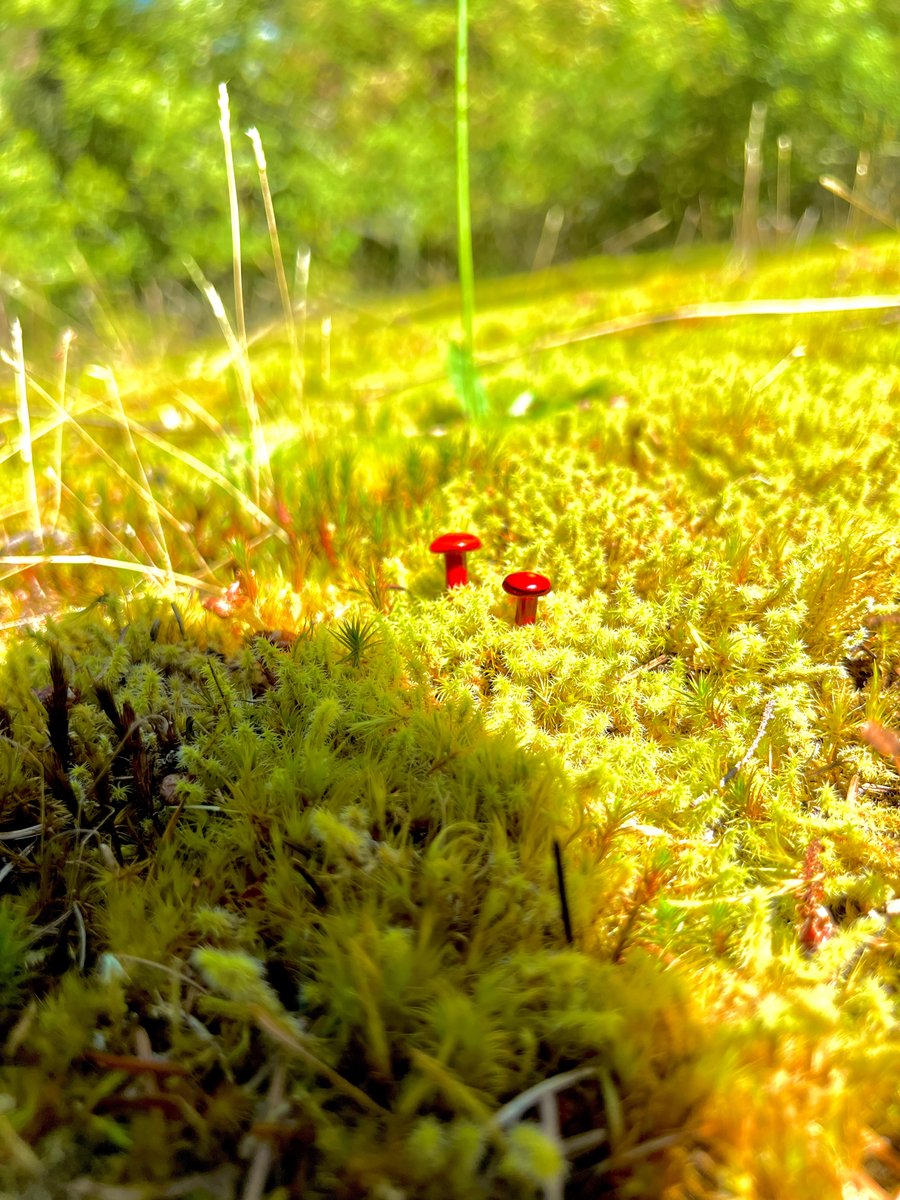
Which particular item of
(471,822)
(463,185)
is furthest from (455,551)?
(463,185)

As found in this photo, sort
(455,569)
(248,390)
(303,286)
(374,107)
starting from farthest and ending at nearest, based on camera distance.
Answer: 1. (374,107)
2. (303,286)
3. (248,390)
4. (455,569)

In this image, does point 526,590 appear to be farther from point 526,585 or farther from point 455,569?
point 455,569

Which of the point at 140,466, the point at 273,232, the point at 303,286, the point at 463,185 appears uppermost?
the point at 463,185

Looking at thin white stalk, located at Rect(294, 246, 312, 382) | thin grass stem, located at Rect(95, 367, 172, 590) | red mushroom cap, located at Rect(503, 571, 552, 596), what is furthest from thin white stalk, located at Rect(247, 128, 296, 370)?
red mushroom cap, located at Rect(503, 571, 552, 596)

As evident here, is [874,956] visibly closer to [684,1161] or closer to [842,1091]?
[842,1091]

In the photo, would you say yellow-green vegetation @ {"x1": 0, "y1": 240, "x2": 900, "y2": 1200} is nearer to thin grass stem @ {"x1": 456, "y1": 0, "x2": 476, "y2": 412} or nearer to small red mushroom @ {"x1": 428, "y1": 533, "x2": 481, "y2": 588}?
small red mushroom @ {"x1": 428, "y1": 533, "x2": 481, "y2": 588}

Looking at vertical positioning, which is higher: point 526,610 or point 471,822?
point 526,610
